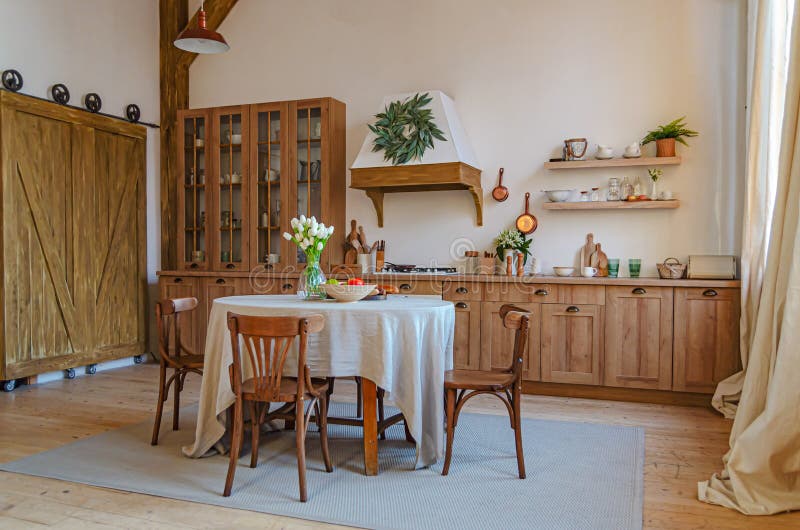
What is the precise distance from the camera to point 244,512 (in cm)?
259

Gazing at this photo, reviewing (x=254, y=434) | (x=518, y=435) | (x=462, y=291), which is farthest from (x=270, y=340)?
(x=462, y=291)

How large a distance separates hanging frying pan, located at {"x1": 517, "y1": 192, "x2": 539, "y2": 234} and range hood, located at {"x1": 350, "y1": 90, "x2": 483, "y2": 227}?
34 centimetres

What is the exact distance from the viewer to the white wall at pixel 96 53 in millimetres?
4949

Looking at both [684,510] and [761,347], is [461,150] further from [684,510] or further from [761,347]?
[684,510]

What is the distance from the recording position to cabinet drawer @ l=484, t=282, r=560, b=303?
4.65 meters

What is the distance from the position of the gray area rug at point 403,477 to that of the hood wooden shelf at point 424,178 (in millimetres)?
1978

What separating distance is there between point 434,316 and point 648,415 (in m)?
1.96

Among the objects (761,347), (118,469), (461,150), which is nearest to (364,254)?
(461,150)

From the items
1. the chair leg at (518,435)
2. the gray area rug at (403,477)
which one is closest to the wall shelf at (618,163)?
the gray area rug at (403,477)

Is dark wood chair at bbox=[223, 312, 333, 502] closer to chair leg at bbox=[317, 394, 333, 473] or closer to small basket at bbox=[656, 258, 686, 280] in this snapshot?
chair leg at bbox=[317, 394, 333, 473]

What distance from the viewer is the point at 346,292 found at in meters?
3.25

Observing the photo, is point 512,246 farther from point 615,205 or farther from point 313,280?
point 313,280

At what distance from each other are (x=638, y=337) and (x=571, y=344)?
0.46 meters

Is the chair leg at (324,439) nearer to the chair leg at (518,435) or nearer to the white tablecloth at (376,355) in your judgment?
the white tablecloth at (376,355)
